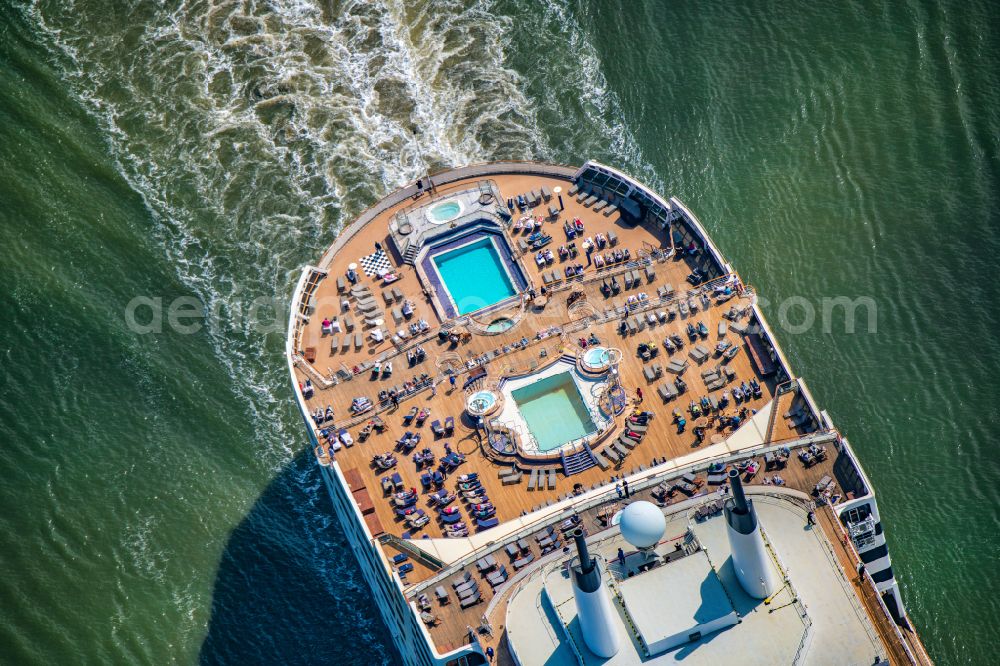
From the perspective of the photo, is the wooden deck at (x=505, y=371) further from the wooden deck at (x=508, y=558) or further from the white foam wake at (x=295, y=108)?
the white foam wake at (x=295, y=108)

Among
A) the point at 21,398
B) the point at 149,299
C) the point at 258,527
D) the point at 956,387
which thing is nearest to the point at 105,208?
the point at 149,299

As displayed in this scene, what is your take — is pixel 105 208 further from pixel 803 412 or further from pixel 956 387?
pixel 956 387

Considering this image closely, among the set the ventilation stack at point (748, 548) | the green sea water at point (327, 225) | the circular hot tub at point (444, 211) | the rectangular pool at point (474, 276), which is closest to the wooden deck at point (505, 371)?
the rectangular pool at point (474, 276)


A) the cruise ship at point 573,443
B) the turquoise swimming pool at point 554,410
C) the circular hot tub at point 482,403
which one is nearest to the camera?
the cruise ship at point 573,443

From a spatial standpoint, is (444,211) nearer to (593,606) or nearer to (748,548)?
(593,606)

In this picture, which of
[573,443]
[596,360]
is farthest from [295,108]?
[573,443]

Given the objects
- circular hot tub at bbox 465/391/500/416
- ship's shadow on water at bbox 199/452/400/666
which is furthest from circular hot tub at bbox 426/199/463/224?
ship's shadow on water at bbox 199/452/400/666

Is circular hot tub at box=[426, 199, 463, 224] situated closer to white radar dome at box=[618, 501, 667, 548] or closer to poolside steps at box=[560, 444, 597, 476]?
poolside steps at box=[560, 444, 597, 476]

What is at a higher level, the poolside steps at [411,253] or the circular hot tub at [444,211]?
the circular hot tub at [444,211]
